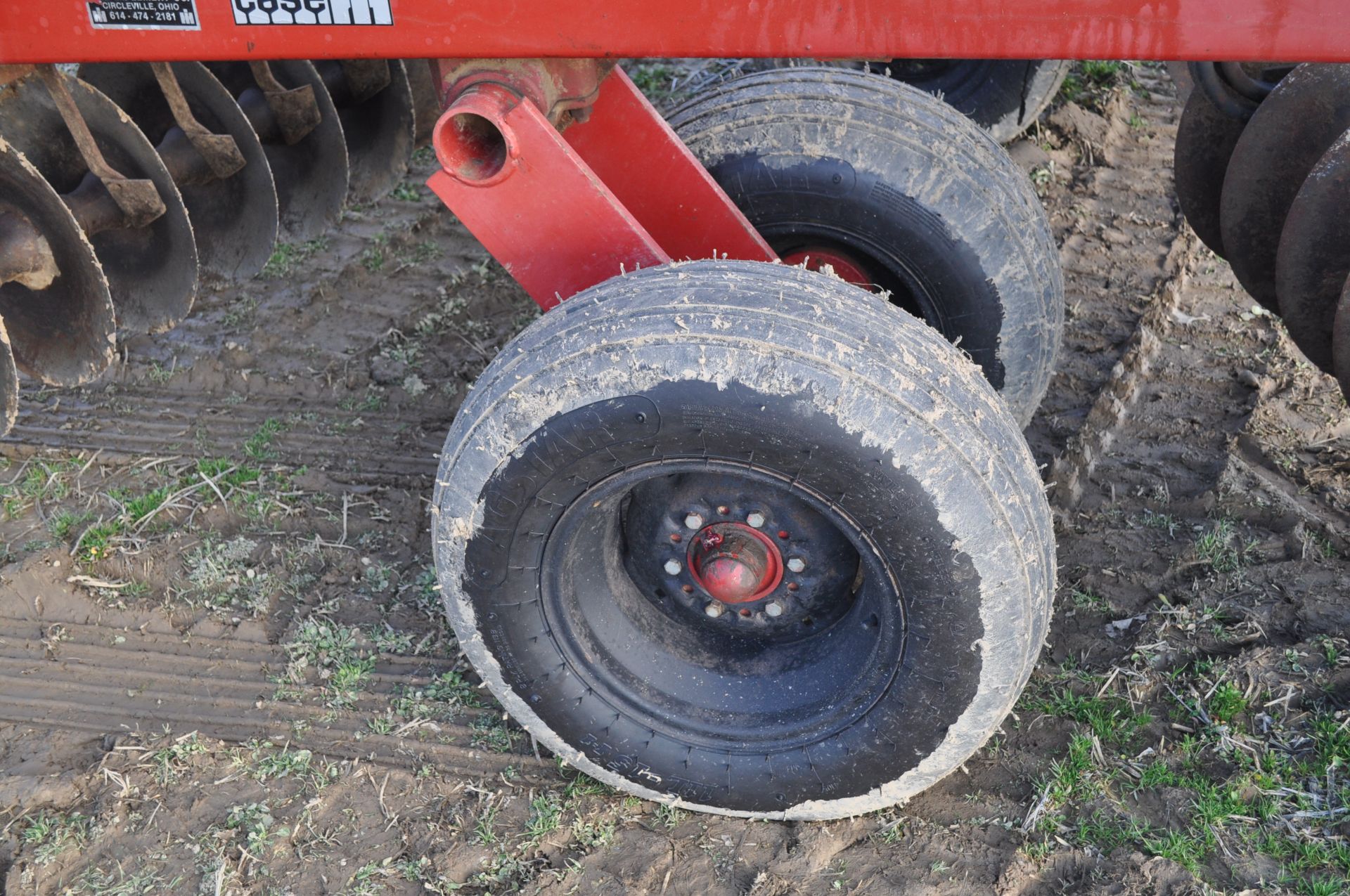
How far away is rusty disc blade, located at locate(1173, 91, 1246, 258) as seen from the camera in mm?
3051

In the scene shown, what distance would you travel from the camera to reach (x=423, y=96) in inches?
164

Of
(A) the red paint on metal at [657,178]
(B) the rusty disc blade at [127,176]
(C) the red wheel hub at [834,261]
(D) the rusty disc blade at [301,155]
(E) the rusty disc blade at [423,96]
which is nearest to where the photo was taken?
(A) the red paint on metal at [657,178]

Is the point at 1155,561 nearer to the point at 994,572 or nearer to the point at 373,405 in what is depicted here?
the point at 994,572

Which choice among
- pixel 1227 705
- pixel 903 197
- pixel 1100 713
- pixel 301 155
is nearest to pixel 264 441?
pixel 301 155

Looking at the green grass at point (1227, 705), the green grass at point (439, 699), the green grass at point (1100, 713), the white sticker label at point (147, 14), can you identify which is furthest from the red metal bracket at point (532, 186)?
the green grass at point (1227, 705)

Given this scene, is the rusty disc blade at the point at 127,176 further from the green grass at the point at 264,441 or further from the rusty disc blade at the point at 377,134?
the rusty disc blade at the point at 377,134

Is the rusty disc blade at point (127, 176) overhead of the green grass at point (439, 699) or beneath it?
overhead

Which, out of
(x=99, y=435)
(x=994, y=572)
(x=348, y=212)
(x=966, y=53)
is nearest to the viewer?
(x=994, y=572)

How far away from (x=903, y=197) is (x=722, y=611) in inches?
50.4

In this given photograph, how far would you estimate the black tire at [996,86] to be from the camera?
505 cm

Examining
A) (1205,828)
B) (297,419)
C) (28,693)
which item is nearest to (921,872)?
(1205,828)

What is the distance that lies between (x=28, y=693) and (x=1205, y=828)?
2.91m

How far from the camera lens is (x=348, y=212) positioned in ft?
16.4

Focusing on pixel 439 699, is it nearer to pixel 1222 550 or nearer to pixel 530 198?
pixel 530 198
